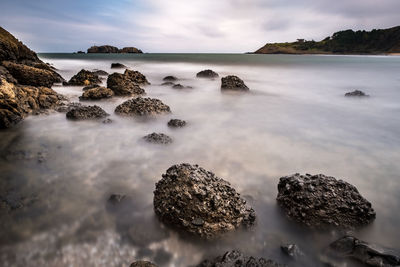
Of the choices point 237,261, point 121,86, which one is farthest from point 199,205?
point 121,86

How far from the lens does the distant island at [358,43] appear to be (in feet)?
281

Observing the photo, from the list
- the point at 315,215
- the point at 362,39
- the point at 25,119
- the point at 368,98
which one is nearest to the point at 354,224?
the point at 315,215

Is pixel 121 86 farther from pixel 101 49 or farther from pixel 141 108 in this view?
pixel 101 49

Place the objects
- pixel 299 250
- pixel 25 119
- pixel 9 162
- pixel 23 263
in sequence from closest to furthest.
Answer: pixel 23 263 < pixel 299 250 < pixel 9 162 < pixel 25 119

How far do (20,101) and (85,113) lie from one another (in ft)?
4.99

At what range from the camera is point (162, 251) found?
7.45 ft

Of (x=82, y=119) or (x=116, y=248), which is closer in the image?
(x=116, y=248)

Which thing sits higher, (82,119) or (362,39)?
(362,39)

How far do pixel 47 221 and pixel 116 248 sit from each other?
0.88 meters

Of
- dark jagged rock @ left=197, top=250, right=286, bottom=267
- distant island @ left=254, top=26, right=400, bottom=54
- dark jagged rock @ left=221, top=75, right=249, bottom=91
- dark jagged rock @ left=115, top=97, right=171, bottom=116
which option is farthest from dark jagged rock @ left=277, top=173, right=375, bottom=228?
distant island @ left=254, top=26, right=400, bottom=54

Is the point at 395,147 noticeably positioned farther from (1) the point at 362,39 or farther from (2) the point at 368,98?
(1) the point at 362,39

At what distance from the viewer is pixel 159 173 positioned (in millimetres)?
3623

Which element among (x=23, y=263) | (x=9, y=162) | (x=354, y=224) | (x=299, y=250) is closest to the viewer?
(x=23, y=263)

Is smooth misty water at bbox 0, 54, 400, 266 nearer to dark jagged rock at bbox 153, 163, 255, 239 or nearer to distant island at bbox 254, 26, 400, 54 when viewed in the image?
dark jagged rock at bbox 153, 163, 255, 239
